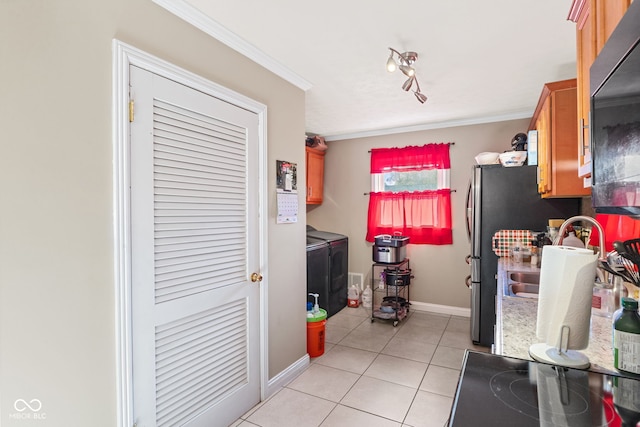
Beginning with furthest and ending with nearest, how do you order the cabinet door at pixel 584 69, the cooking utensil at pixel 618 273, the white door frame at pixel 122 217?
the white door frame at pixel 122 217 → the cabinet door at pixel 584 69 → the cooking utensil at pixel 618 273

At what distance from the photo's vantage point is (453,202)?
406 centimetres

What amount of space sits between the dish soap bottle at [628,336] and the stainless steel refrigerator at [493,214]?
226 centimetres

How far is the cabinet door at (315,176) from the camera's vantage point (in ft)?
14.7

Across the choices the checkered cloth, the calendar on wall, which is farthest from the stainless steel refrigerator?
the calendar on wall

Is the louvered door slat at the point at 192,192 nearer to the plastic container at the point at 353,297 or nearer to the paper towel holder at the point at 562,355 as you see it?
the paper towel holder at the point at 562,355

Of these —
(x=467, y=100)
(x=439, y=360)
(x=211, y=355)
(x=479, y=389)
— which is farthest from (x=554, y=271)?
(x=467, y=100)

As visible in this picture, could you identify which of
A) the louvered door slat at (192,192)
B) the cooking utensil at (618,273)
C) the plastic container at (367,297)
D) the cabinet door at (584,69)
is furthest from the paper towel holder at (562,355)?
the plastic container at (367,297)

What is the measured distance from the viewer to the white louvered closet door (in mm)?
1549

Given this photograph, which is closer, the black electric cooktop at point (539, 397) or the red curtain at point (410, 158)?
the black electric cooktop at point (539, 397)

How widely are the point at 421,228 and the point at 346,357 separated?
6.39 ft

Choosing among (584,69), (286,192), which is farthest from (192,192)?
(584,69)

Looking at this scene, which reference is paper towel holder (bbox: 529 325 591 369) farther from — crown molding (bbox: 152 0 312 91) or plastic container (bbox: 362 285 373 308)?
plastic container (bbox: 362 285 373 308)

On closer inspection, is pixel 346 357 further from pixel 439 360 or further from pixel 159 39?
pixel 159 39

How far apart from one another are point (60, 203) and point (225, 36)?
50.7 inches
